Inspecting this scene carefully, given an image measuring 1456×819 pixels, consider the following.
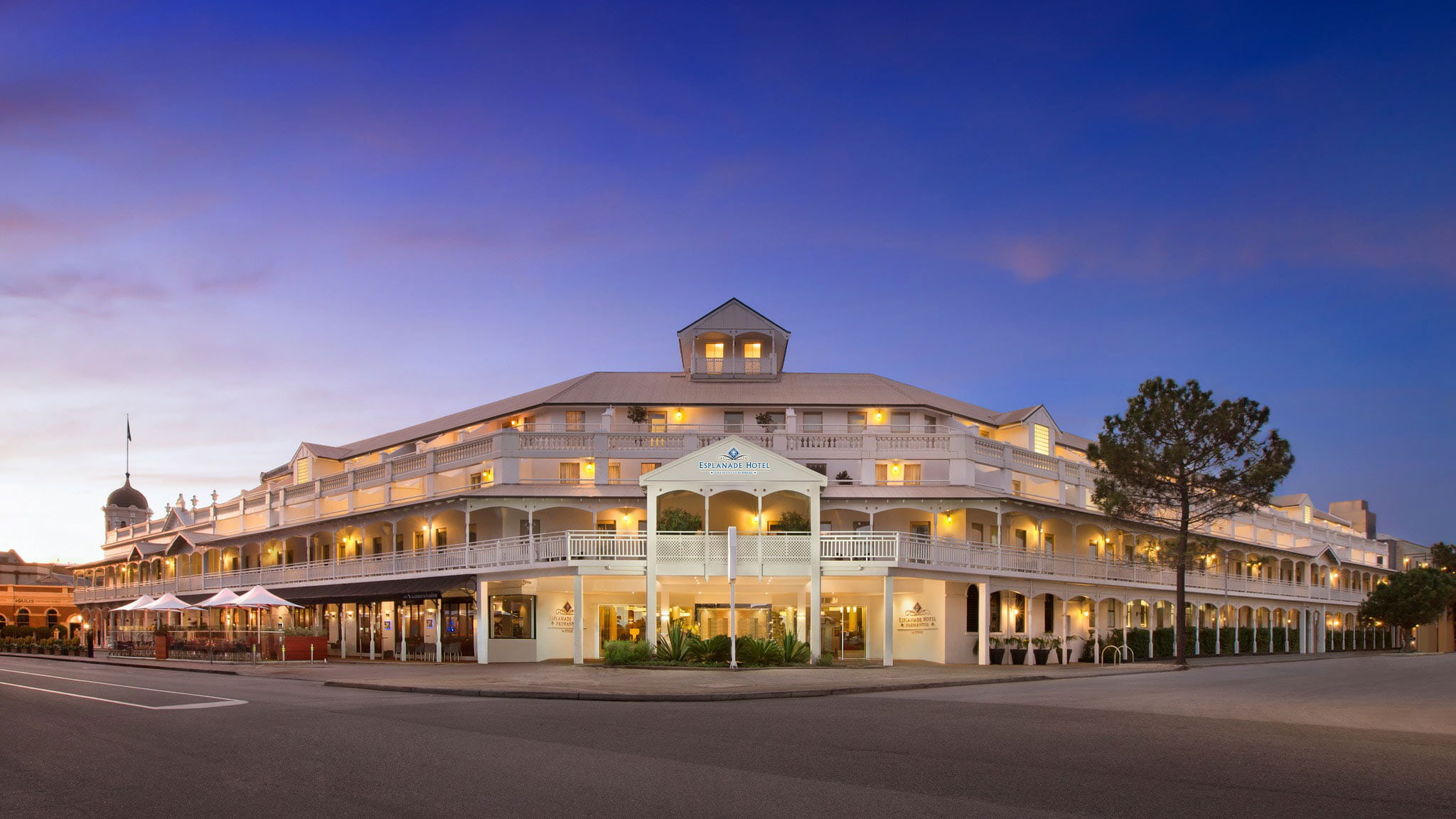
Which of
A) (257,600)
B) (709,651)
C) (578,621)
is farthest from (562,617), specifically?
(257,600)

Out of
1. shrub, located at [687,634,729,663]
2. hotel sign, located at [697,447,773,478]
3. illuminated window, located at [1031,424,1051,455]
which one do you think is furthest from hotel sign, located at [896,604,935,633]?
illuminated window, located at [1031,424,1051,455]

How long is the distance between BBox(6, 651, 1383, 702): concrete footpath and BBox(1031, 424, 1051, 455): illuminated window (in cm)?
1257

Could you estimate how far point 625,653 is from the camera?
33281mm

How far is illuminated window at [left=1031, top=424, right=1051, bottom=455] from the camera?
5044cm

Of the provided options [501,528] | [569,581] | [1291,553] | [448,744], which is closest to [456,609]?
[501,528]

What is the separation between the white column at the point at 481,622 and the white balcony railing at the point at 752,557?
2.25ft

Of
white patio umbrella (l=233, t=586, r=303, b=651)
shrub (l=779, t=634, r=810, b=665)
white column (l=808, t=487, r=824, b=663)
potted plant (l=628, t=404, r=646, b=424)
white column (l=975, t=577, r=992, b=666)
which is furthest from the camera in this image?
potted plant (l=628, t=404, r=646, b=424)

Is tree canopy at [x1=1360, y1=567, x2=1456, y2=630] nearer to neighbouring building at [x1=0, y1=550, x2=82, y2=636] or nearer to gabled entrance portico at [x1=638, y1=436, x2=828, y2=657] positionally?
gabled entrance portico at [x1=638, y1=436, x2=828, y2=657]

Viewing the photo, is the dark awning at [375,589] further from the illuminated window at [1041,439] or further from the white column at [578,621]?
the illuminated window at [1041,439]

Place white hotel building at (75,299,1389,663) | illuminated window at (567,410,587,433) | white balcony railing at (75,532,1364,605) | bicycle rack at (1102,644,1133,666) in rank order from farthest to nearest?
1. illuminated window at (567,410,587,433)
2. bicycle rack at (1102,644,1133,666)
3. white hotel building at (75,299,1389,663)
4. white balcony railing at (75,532,1364,605)

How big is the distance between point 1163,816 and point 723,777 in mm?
4516

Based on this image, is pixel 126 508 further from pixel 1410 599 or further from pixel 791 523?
pixel 1410 599

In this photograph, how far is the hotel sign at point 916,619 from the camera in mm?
40406

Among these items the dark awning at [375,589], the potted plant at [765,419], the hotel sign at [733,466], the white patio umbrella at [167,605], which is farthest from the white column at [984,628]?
the white patio umbrella at [167,605]
